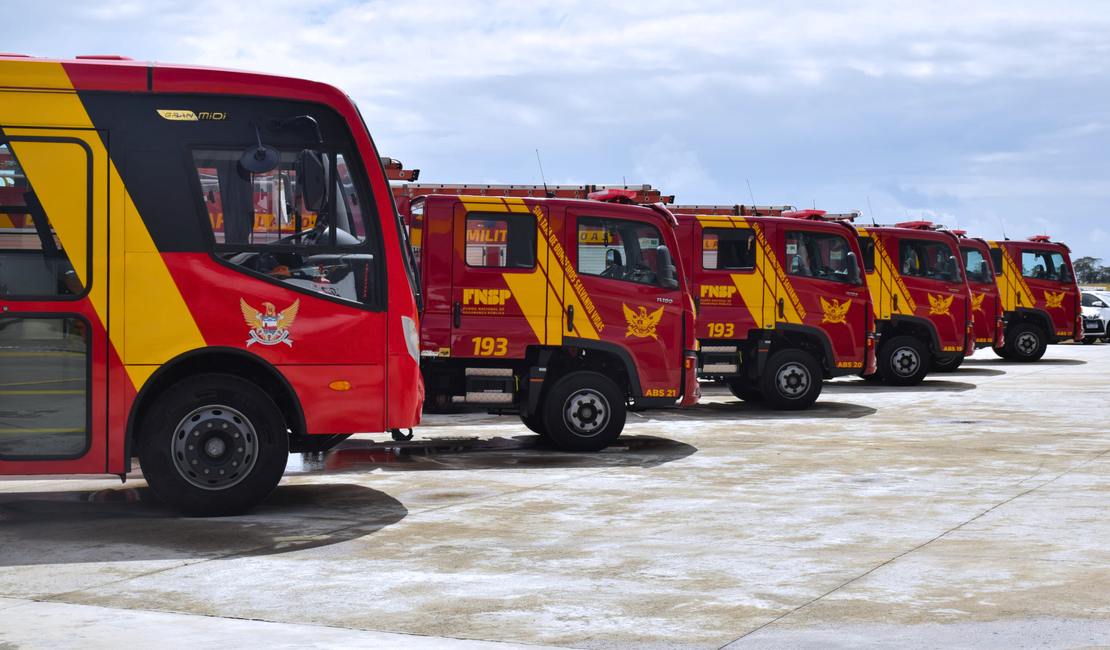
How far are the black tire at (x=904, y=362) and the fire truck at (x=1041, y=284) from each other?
20.5 ft

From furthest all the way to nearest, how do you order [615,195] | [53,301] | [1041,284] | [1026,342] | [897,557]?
1. [1026,342]
2. [1041,284]
3. [615,195]
4. [53,301]
5. [897,557]

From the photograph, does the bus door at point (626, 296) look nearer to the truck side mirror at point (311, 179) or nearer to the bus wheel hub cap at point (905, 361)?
the truck side mirror at point (311, 179)

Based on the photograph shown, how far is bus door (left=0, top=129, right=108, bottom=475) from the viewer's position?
739 cm

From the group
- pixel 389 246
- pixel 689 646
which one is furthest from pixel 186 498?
pixel 689 646

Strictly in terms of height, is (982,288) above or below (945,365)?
above

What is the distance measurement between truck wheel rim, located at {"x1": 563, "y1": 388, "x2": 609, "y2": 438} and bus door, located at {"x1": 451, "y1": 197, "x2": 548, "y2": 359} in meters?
0.68

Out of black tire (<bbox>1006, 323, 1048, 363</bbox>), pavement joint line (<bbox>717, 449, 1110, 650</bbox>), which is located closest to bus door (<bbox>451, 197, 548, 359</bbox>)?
pavement joint line (<bbox>717, 449, 1110, 650</bbox>)

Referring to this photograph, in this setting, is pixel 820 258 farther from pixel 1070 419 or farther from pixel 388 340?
pixel 388 340

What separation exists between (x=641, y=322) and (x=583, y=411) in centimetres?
108

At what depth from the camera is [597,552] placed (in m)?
6.82

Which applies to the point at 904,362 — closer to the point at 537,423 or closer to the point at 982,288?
the point at 982,288

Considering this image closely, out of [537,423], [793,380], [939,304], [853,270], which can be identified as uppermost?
[853,270]

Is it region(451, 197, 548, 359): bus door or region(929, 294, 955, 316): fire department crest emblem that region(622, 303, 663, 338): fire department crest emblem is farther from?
region(929, 294, 955, 316): fire department crest emblem

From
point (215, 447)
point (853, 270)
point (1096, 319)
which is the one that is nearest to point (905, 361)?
point (853, 270)
